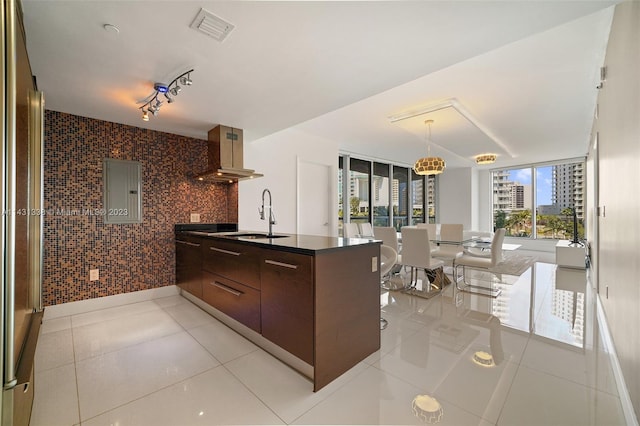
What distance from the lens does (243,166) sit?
3859 mm

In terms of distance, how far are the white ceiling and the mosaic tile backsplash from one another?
24 centimetres

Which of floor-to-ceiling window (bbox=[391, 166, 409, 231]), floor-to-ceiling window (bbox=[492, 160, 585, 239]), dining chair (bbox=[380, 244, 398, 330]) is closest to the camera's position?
dining chair (bbox=[380, 244, 398, 330])

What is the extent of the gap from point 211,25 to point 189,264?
268 cm

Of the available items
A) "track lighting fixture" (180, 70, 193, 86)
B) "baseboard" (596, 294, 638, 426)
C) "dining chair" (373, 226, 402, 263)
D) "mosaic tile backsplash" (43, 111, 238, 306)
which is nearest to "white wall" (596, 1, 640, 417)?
"baseboard" (596, 294, 638, 426)

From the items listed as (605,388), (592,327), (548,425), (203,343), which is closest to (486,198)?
(592,327)

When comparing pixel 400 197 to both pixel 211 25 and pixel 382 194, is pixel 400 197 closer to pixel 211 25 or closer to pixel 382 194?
pixel 382 194

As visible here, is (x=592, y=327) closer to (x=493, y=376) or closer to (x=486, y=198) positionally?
(x=493, y=376)

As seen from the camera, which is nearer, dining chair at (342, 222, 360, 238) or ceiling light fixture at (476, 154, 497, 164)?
dining chair at (342, 222, 360, 238)

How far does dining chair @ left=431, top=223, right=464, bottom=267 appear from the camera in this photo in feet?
13.8

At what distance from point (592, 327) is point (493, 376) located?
164 cm

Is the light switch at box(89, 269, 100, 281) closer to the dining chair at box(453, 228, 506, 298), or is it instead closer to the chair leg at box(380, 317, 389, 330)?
the chair leg at box(380, 317, 389, 330)

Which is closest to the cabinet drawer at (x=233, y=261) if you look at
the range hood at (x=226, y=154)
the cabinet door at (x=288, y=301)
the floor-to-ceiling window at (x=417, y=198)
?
the cabinet door at (x=288, y=301)

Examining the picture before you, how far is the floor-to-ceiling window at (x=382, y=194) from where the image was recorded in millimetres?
6348

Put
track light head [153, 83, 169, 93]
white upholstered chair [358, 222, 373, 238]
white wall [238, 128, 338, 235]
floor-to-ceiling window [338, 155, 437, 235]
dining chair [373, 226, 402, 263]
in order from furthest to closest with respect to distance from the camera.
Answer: floor-to-ceiling window [338, 155, 437, 235] → white upholstered chair [358, 222, 373, 238] → white wall [238, 128, 338, 235] → dining chair [373, 226, 402, 263] → track light head [153, 83, 169, 93]
